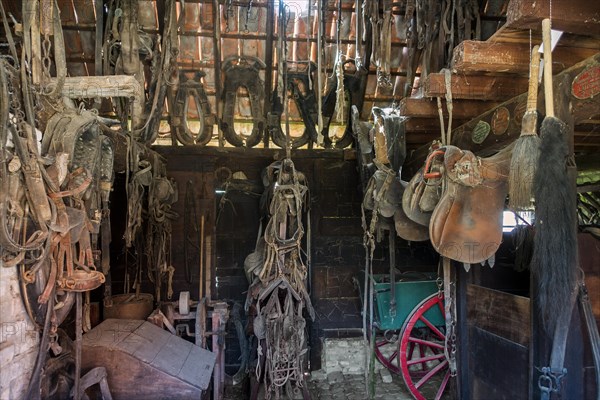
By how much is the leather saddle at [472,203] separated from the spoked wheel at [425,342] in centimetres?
200

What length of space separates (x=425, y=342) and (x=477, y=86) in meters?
2.94

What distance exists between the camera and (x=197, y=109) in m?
5.67

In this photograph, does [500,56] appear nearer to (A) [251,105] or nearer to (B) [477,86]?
(B) [477,86]

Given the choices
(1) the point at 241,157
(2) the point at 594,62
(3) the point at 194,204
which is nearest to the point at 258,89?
(1) the point at 241,157

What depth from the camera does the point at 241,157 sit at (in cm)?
595

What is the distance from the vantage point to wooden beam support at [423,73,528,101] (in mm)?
3119

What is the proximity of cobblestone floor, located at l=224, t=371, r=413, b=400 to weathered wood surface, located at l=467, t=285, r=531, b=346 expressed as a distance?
5.73 ft

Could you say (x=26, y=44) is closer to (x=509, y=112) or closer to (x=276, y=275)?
(x=276, y=275)

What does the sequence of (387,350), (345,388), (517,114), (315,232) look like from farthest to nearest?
(315,232) → (387,350) → (345,388) → (517,114)

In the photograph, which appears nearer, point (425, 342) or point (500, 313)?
point (500, 313)

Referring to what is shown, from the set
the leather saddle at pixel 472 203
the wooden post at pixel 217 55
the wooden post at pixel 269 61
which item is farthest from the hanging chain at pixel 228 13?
the leather saddle at pixel 472 203

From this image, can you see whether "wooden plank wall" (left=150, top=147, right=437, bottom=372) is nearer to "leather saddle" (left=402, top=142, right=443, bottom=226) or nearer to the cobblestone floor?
the cobblestone floor

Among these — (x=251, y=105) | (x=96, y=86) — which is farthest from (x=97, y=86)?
(x=251, y=105)

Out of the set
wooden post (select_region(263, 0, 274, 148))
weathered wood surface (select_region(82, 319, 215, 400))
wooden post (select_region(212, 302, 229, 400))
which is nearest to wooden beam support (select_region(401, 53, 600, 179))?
wooden post (select_region(263, 0, 274, 148))
